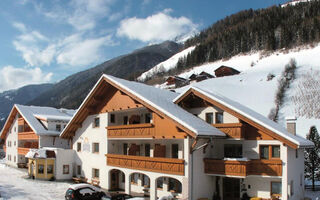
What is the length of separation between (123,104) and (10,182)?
1540 cm

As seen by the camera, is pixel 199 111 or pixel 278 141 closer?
pixel 278 141

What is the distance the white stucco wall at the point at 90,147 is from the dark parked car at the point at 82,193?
5.20m

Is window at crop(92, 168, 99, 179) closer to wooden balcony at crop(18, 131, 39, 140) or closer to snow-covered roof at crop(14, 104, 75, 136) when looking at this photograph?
snow-covered roof at crop(14, 104, 75, 136)

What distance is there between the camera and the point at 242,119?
2150cm

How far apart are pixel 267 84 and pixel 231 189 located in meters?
57.4

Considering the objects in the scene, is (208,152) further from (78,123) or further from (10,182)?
(10,182)

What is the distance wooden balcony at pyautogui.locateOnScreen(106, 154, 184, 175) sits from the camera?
21406 mm

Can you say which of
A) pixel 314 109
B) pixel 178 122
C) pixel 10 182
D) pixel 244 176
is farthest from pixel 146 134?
pixel 314 109

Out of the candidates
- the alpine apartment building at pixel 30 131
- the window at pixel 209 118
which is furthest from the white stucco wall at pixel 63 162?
the window at pixel 209 118

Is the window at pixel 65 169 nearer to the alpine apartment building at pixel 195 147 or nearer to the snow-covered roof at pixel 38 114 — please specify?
the alpine apartment building at pixel 195 147

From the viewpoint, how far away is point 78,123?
3334 centimetres

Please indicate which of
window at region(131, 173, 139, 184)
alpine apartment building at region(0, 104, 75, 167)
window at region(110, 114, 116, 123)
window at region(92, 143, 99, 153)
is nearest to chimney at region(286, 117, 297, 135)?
window at region(131, 173, 139, 184)

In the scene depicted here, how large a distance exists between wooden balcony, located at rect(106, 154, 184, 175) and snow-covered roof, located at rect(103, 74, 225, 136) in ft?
8.76

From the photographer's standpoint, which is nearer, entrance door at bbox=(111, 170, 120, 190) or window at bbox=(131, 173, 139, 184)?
window at bbox=(131, 173, 139, 184)
